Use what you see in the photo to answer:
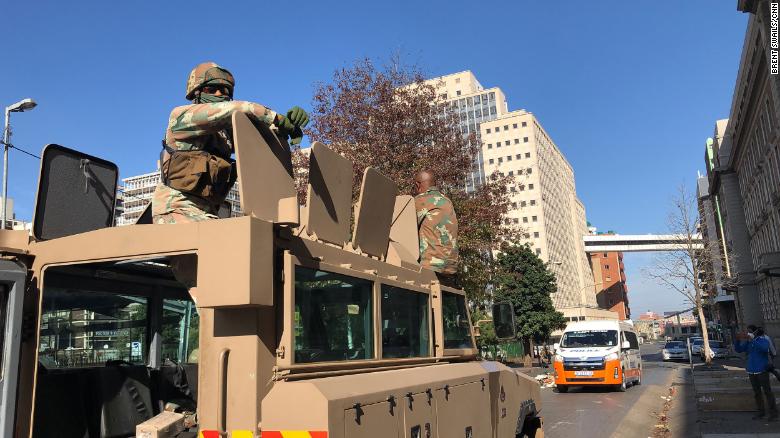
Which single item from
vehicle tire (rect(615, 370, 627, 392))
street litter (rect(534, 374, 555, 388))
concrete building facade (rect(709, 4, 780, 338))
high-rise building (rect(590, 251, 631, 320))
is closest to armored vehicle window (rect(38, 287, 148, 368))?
vehicle tire (rect(615, 370, 627, 392))

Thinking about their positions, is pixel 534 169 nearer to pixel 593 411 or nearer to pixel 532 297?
pixel 532 297

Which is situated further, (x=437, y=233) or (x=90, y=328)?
(x=437, y=233)

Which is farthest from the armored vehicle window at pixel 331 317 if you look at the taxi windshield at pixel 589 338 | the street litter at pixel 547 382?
the street litter at pixel 547 382

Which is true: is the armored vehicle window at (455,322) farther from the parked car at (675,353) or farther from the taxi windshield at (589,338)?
the parked car at (675,353)

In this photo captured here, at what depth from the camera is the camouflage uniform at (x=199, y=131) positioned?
3.23 metres

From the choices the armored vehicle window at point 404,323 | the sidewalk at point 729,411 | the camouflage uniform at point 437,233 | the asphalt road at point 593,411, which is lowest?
the asphalt road at point 593,411

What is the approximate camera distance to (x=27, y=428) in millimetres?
2744

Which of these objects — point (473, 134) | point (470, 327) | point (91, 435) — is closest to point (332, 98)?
point (473, 134)

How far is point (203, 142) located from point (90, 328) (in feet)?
4.40

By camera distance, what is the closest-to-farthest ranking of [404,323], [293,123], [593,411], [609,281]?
[293,123], [404,323], [593,411], [609,281]

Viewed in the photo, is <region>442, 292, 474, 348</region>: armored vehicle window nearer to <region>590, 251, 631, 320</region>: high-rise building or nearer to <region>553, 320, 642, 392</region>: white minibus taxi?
<region>553, 320, 642, 392</region>: white minibus taxi

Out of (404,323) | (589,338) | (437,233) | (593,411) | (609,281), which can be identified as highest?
(609,281)

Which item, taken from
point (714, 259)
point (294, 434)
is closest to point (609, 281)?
point (714, 259)

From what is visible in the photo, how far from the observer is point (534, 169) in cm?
10481
